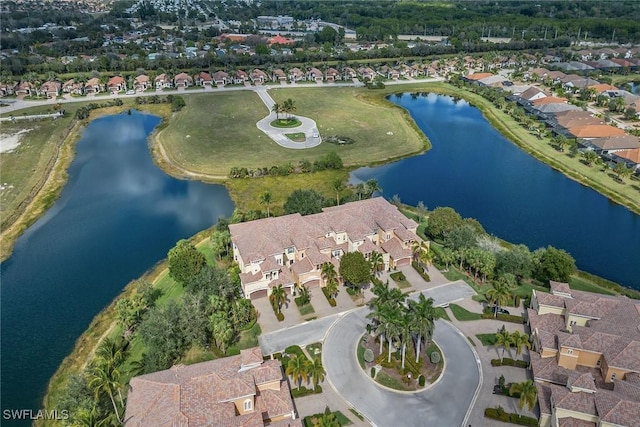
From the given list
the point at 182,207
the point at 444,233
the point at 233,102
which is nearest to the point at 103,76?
the point at 233,102

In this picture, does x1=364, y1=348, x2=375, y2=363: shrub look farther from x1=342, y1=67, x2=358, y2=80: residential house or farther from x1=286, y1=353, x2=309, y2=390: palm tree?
x1=342, y1=67, x2=358, y2=80: residential house

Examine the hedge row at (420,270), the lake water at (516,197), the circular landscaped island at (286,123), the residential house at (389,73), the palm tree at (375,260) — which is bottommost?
the lake water at (516,197)

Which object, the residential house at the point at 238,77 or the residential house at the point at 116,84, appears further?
the residential house at the point at 238,77

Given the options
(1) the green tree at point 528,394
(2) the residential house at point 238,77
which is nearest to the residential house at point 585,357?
(1) the green tree at point 528,394

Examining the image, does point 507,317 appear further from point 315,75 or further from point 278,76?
point 278,76

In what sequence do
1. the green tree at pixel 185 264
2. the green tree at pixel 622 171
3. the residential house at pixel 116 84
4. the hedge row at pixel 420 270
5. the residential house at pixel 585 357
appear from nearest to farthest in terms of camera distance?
the residential house at pixel 585 357 < the green tree at pixel 185 264 < the hedge row at pixel 420 270 < the green tree at pixel 622 171 < the residential house at pixel 116 84

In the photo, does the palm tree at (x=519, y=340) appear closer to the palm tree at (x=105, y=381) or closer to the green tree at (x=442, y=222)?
the green tree at (x=442, y=222)

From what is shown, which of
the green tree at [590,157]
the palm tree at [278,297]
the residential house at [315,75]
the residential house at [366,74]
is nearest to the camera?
the palm tree at [278,297]

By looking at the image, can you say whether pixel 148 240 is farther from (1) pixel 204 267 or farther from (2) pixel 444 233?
(2) pixel 444 233
